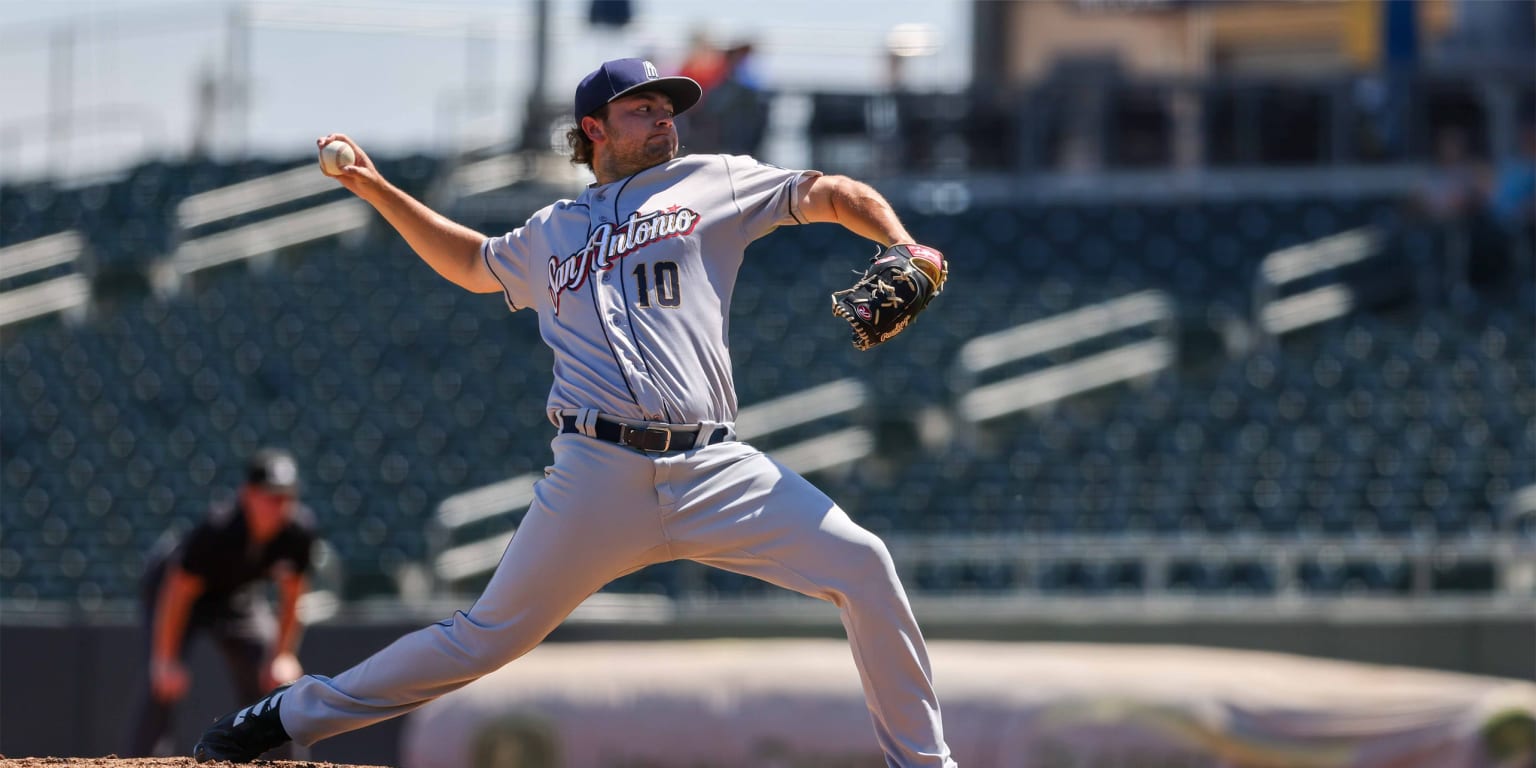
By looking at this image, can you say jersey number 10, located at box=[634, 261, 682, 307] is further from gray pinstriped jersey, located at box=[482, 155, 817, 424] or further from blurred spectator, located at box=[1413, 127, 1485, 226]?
blurred spectator, located at box=[1413, 127, 1485, 226]

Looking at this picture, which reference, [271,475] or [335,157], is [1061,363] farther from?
[335,157]

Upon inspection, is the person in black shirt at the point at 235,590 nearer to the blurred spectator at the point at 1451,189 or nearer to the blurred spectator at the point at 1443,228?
the blurred spectator at the point at 1443,228

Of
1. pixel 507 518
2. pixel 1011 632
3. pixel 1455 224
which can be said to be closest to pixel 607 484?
pixel 1011 632

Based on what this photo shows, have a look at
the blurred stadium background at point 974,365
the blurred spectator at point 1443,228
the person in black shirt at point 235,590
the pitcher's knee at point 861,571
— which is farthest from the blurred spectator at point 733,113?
the pitcher's knee at point 861,571

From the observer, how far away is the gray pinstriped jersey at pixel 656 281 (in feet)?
12.9

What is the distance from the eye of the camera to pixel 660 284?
398 cm

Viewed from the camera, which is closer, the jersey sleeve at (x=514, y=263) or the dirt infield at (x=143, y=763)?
the jersey sleeve at (x=514, y=263)

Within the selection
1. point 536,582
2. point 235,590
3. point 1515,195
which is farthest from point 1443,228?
point 536,582

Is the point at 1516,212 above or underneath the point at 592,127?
underneath

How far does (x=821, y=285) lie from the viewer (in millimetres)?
15266

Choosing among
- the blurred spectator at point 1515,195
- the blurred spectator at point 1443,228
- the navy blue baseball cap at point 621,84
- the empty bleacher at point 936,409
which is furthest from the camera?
the blurred spectator at point 1515,195

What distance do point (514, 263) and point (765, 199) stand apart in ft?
1.98

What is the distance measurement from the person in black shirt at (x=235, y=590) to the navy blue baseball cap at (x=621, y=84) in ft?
10.9

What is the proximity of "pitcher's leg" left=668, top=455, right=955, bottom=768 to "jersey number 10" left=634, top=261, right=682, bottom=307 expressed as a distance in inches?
14.4
